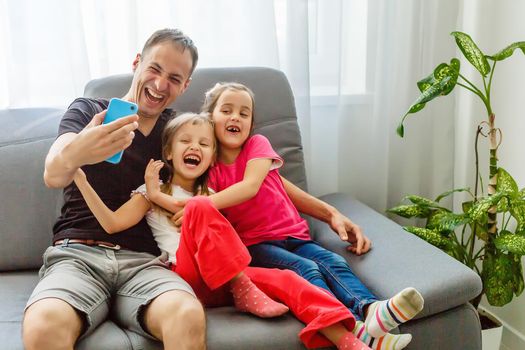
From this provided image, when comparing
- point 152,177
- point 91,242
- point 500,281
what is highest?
point 152,177

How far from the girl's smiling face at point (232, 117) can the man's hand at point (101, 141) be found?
456mm

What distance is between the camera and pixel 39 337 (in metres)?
1.37

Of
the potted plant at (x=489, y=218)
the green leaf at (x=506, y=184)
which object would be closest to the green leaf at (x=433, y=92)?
the potted plant at (x=489, y=218)

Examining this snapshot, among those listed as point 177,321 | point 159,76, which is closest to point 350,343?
point 177,321

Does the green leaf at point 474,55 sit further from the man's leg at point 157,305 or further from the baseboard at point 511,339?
the man's leg at point 157,305

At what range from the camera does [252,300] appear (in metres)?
1.58

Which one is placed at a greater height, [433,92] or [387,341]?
[433,92]

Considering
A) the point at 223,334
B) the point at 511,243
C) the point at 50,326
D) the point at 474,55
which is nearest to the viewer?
the point at 50,326

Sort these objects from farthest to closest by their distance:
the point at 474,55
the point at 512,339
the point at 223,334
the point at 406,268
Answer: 1. the point at 512,339
2. the point at 474,55
3. the point at 406,268
4. the point at 223,334

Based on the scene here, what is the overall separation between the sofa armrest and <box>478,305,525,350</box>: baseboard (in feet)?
2.40

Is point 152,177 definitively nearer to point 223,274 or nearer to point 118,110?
point 118,110

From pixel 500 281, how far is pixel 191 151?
3.43ft

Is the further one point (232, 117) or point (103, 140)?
point (232, 117)

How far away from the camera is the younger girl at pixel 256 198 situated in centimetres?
179
